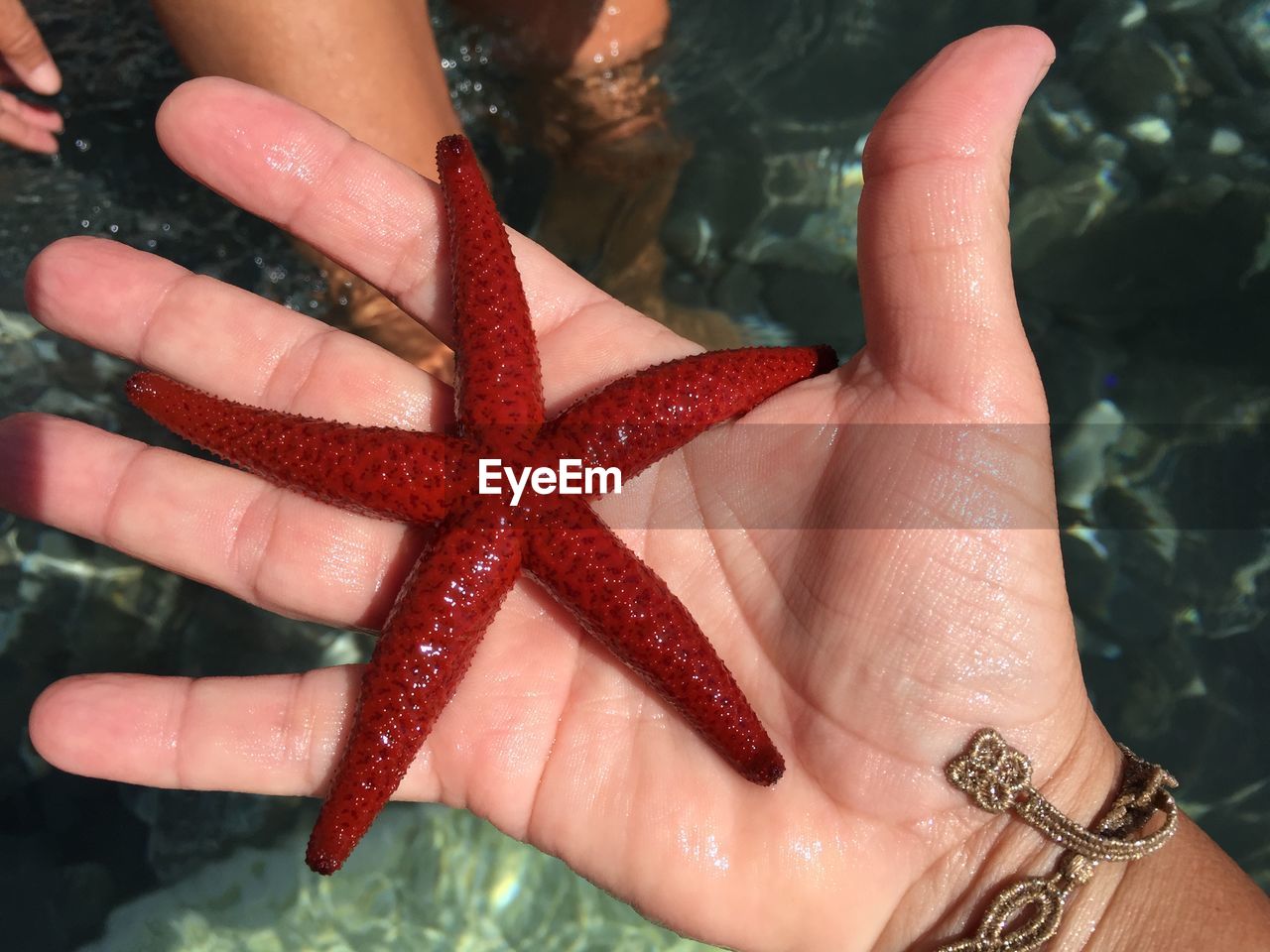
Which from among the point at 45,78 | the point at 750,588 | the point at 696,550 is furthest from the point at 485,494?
the point at 45,78

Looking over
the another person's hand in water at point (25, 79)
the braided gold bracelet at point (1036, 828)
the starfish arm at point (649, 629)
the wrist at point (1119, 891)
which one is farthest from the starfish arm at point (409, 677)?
the another person's hand in water at point (25, 79)

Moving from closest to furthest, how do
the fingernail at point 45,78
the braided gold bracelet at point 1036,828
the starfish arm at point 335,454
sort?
the braided gold bracelet at point 1036,828
the starfish arm at point 335,454
the fingernail at point 45,78

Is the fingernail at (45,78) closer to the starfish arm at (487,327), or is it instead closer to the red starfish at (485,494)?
the red starfish at (485,494)

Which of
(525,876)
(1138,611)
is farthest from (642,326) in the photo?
(1138,611)

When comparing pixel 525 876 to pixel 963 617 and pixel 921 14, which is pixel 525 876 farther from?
pixel 921 14

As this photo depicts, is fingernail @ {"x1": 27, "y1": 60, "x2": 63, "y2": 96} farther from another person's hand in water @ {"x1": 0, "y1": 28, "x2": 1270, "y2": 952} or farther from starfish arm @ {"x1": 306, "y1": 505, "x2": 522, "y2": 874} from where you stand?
starfish arm @ {"x1": 306, "y1": 505, "x2": 522, "y2": 874}

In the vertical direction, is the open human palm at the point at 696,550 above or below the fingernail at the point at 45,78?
above
